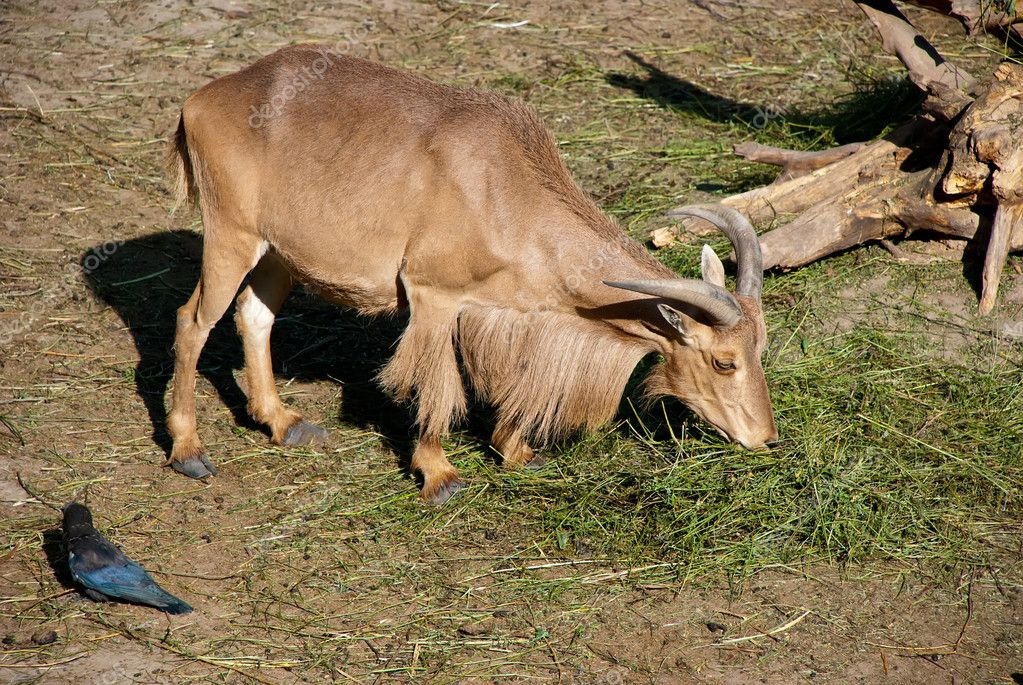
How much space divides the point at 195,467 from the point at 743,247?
3.15 m

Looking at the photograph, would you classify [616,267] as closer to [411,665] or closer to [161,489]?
[411,665]

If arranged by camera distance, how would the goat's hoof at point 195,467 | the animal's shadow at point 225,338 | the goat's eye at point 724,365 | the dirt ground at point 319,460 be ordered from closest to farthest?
the dirt ground at point 319,460 → the goat's eye at point 724,365 → the goat's hoof at point 195,467 → the animal's shadow at point 225,338

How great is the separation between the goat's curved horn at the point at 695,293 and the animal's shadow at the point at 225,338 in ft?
6.22

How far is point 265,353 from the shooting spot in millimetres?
6363

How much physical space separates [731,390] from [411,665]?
205 centimetres

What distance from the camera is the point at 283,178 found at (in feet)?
18.7

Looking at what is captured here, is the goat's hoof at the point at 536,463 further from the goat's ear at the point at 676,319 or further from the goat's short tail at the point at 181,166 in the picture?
the goat's short tail at the point at 181,166

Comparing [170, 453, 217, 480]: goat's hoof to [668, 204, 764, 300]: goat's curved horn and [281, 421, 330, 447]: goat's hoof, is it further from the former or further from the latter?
[668, 204, 764, 300]: goat's curved horn

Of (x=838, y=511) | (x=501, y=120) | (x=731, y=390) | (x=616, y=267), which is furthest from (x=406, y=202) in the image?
(x=838, y=511)

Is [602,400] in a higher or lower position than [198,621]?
higher

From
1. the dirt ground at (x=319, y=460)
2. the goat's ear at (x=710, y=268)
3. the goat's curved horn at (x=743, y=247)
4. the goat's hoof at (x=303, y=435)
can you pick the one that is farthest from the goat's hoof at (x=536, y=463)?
the goat's curved horn at (x=743, y=247)

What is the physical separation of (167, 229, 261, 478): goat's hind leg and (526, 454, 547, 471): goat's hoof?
1.74 meters

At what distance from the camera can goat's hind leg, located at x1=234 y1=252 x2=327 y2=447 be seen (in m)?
6.25

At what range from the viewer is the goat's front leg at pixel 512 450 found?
19.5 ft
